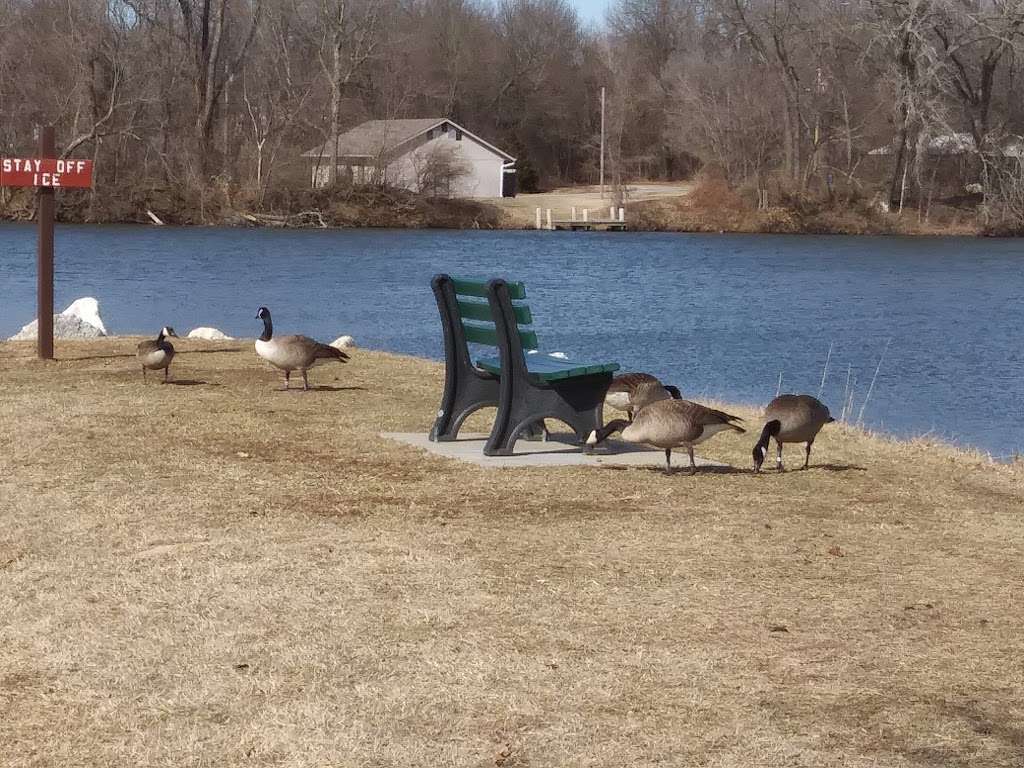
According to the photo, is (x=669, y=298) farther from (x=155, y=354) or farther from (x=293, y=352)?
(x=293, y=352)

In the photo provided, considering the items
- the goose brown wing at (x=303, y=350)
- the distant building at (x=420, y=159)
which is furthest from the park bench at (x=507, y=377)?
the distant building at (x=420, y=159)

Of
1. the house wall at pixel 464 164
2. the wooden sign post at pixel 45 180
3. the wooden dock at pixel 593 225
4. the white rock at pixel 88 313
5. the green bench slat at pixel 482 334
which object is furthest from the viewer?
the house wall at pixel 464 164

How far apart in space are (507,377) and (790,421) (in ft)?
6.28

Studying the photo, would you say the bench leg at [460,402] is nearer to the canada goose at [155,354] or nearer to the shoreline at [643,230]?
the canada goose at [155,354]

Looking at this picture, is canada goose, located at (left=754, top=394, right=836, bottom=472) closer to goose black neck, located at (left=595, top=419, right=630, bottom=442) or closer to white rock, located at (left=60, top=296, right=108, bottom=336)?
goose black neck, located at (left=595, top=419, right=630, bottom=442)

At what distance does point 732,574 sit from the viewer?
23.6 feet

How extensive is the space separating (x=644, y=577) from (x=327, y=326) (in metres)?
23.5

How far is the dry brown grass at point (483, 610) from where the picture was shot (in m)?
5.07

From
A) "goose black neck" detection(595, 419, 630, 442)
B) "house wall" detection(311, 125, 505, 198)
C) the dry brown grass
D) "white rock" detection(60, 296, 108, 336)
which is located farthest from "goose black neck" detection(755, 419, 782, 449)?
"house wall" detection(311, 125, 505, 198)

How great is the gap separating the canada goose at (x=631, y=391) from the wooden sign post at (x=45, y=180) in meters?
6.46

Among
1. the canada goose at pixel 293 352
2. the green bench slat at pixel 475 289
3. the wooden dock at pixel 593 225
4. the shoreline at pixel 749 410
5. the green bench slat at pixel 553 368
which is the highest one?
the wooden dock at pixel 593 225

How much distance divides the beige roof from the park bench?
64893 mm

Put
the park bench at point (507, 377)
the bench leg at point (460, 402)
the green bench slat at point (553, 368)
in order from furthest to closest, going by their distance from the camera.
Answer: the bench leg at point (460, 402), the green bench slat at point (553, 368), the park bench at point (507, 377)

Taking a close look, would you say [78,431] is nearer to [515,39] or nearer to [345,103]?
[345,103]
